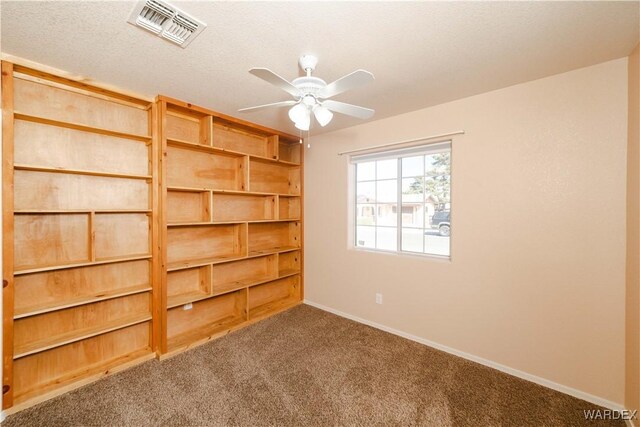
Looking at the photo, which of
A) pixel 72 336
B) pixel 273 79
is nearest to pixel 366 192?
pixel 273 79

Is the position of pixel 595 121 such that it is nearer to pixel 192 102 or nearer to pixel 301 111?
pixel 301 111

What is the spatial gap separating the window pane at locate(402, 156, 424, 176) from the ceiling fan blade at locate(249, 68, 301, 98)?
1645 millimetres

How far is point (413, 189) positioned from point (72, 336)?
329 cm

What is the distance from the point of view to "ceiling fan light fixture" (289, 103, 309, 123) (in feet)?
5.37

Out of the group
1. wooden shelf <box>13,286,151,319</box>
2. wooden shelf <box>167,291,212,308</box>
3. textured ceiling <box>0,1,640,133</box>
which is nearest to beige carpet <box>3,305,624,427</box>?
wooden shelf <box>167,291,212,308</box>

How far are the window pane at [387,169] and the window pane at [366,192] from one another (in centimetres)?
15

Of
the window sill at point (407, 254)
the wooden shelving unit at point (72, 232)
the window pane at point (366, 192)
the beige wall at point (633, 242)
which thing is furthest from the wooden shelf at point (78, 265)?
the beige wall at point (633, 242)

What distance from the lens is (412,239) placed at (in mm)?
2822

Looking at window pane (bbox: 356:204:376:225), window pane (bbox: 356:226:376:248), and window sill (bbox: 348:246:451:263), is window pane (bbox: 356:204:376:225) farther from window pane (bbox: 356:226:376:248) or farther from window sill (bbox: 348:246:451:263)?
window sill (bbox: 348:246:451:263)

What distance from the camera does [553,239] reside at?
1.97m

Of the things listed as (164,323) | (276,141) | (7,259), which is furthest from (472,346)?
(7,259)

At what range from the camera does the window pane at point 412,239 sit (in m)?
2.77

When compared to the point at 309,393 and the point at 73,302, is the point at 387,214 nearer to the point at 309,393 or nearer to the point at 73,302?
the point at 309,393

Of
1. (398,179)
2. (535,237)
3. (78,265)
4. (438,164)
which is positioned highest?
(438,164)
